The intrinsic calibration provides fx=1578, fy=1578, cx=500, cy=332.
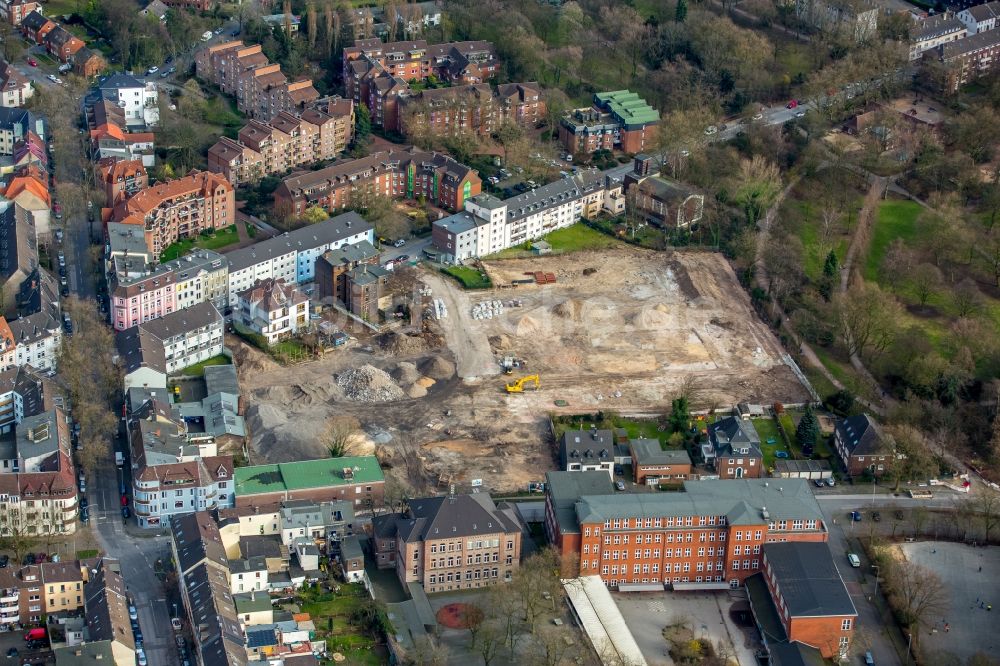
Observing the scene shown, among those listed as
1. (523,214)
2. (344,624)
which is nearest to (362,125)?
(523,214)

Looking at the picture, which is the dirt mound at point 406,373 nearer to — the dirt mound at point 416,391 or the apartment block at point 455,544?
the dirt mound at point 416,391

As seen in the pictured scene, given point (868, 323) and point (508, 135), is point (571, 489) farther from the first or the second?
point (508, 135)

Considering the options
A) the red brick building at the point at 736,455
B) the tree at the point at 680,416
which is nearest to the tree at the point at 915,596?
the red brick building at the point at 736,455

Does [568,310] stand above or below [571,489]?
below

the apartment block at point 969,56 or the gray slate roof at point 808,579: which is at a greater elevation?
the gray slate roof at point 808,579

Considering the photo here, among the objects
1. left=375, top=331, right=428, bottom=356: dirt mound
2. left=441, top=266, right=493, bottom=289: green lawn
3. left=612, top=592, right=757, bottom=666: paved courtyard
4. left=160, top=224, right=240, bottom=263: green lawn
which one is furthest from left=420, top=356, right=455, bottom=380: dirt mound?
left=612, top=592, right=757, bottom=666: paved courtyard

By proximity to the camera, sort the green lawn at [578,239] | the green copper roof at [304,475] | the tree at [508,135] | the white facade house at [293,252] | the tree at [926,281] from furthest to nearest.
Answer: the tree at [508,135] < the green lawn at [578,239] < the tree at [926,281] < the white facade house at [293,252] < the green copper roof at [304,475]

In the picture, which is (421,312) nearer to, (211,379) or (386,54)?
(211,379)
